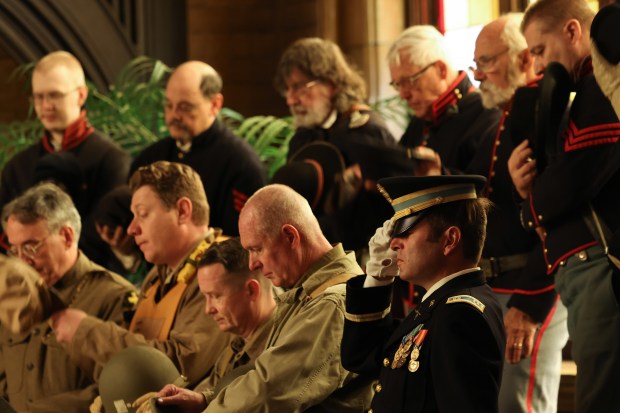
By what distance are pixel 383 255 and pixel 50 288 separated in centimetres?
210

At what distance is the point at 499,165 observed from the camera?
177 inches

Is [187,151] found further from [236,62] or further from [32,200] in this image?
[236,62]

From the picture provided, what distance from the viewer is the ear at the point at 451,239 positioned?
3.08 m

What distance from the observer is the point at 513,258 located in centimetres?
Answer: 448

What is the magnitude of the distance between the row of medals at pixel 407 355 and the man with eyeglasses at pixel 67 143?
324cm

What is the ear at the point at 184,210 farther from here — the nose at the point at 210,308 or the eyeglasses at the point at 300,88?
the eyeglasses at the point at 300,88

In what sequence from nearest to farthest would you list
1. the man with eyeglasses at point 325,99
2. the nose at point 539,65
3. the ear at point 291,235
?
the ear at point 291,235, the nose at point 539,65, the man with eyeglasses at point 325,99

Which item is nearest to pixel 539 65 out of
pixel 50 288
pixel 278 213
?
pixel 278 213

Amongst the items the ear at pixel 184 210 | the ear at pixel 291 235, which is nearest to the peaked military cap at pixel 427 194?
the ear at pixel 291 235

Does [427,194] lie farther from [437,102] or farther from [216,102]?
[216,102]

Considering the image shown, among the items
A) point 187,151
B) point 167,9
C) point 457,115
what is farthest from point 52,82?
point 167,9

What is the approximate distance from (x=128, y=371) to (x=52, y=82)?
2.72m

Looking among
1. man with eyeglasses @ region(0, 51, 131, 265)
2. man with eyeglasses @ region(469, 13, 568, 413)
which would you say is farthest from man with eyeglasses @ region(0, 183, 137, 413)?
man with eyeglasses @ region(469, 13, 568, 413)

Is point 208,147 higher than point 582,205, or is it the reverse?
point 582,205
